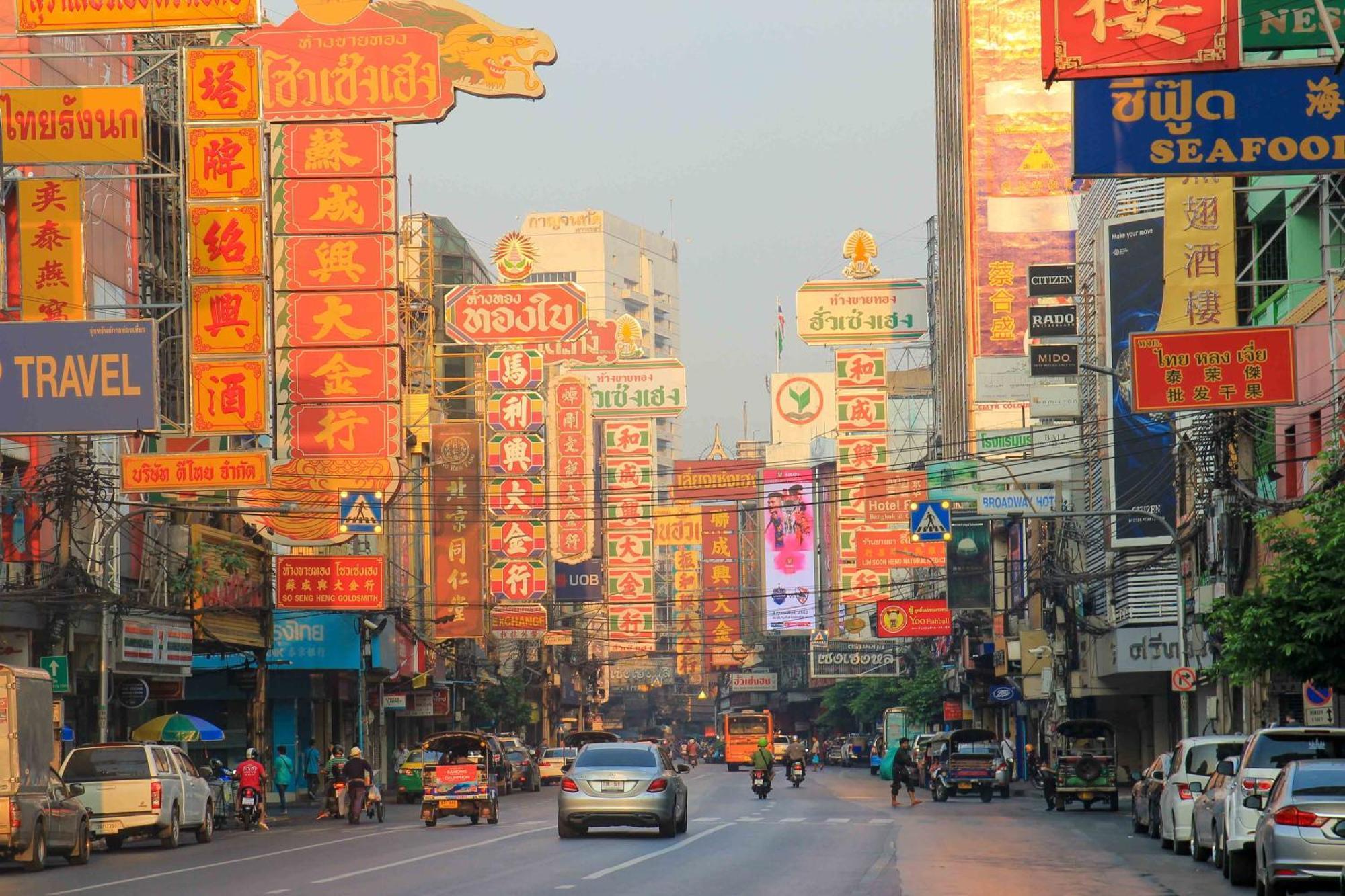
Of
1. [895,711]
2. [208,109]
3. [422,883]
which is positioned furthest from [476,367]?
[422,883]

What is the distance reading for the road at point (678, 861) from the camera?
21.0 meters

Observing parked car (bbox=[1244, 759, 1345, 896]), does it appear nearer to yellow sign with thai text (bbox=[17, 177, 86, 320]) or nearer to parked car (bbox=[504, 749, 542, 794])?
yellow sign with thai text (bbox=[17, 177, 86, 320])

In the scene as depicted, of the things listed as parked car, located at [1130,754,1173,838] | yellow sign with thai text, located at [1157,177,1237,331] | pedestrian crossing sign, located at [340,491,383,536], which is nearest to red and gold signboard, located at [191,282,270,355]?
pedestrian crossing sign, located at [340,491,383,536]

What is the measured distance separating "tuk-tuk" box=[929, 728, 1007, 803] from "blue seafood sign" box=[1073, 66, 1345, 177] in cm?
3118

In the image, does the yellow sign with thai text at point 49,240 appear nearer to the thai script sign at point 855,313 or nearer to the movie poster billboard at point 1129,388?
the movie poster billboard at point 1129,388

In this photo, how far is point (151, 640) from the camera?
42.8 meters

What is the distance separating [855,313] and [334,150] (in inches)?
2280

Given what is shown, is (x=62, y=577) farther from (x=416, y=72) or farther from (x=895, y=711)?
(x=895, y=711)

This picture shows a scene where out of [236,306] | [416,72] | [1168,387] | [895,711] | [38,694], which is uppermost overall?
[416,72]

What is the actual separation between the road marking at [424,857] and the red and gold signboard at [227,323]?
10.7 meters

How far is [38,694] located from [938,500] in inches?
1779

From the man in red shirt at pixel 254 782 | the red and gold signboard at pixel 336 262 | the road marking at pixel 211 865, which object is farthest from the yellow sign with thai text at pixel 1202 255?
the man in red shirt at pixel 254 782

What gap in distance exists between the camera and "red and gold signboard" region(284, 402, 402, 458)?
44.2m

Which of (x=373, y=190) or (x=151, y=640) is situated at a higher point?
(x=373, y=190)
